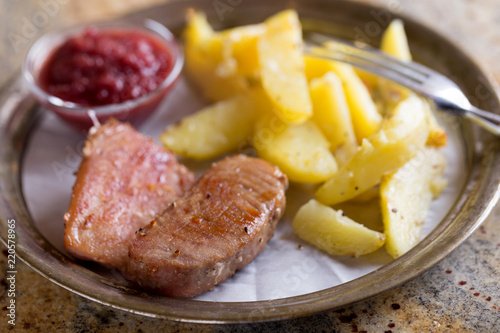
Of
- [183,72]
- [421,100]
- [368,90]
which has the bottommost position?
[183,72]

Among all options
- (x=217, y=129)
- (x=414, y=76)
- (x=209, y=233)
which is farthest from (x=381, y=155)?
(x=217, y=129)

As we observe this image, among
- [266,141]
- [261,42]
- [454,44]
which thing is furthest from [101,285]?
[454,44]

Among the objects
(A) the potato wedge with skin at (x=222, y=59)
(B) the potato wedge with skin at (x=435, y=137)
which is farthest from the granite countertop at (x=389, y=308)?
(A) the potato wedge with skin at (x=222, y=59)

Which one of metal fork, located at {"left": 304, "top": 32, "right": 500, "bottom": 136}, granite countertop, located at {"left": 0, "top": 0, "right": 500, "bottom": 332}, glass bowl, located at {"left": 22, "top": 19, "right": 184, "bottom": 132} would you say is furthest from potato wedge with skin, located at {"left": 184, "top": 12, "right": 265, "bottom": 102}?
granite countertop, located at {"left": 0, "top": 0, "right": 500, "bottom": 332}

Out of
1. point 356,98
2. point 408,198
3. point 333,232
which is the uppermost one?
point 356,98

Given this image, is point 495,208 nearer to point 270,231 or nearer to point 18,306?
point 270,231

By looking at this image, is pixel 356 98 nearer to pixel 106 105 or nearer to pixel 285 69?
pixel 285 69
